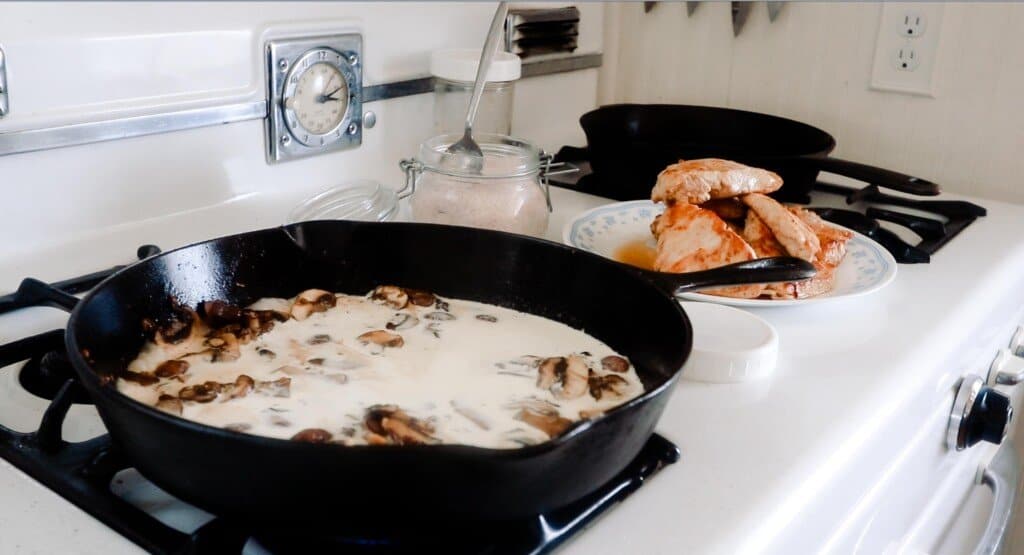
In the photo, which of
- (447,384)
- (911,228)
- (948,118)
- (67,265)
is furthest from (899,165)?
(67,265)

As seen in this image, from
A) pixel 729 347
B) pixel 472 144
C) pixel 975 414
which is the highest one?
pixel 472 144

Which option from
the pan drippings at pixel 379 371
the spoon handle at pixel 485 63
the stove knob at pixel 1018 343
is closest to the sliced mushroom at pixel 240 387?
the pan drippings at pixel 379 371

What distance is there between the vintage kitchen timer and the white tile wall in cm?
58

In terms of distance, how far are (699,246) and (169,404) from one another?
Answer: 19.7 inches

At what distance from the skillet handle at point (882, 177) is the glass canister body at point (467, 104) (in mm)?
390

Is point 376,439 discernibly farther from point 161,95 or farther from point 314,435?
point 161,95

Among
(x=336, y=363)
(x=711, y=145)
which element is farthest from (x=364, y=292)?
(x=711, y=145)

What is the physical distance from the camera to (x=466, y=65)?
1.09 meters

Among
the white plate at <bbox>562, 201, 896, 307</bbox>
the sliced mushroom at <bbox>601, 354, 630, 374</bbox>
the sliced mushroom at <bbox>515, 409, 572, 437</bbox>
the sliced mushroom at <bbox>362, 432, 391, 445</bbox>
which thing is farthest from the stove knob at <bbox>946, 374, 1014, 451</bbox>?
the sliced mushroom at <bbox>362, 432, 391, 445</bbox>

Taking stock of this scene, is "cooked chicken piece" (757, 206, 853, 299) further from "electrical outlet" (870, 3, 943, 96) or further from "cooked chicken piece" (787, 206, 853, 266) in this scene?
"electrical outlet" (870, 3, 943, 96)

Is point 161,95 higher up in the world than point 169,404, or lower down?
higher up

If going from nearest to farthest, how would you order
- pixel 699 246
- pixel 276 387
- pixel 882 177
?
pixel 276 387 → pixel 699 246 → pixel 882 177

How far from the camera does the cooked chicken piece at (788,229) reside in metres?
0.86

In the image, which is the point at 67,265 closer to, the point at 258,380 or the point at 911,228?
the point at 258,380
